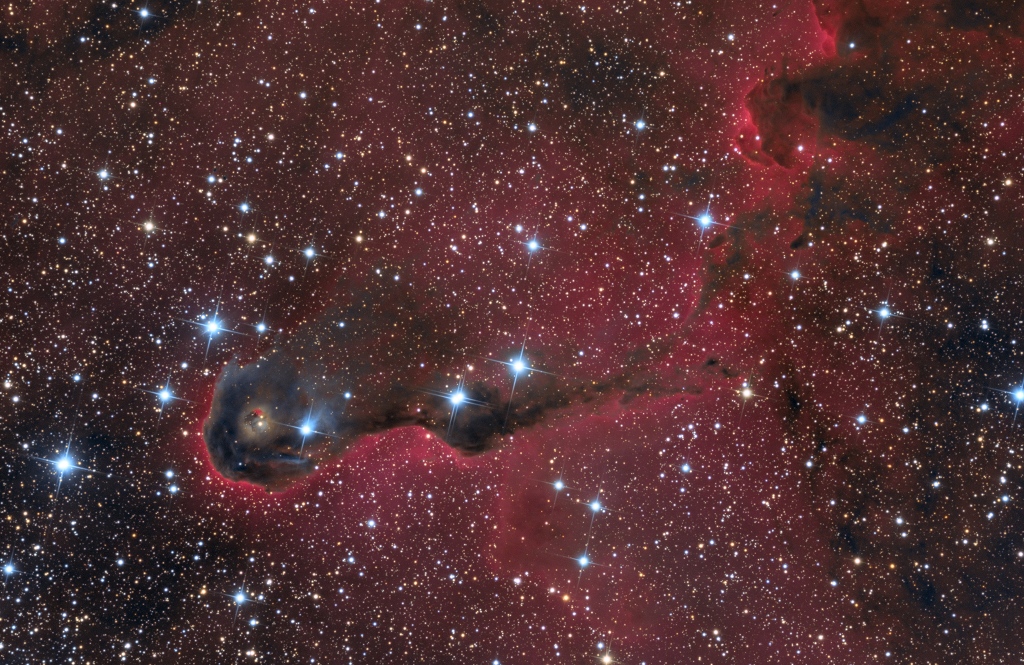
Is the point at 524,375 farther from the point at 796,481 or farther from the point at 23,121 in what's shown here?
the point at 23,121

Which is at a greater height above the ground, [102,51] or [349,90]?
[102,51]

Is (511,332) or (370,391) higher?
(511,332)

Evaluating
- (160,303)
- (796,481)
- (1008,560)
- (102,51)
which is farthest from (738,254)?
(102,51)

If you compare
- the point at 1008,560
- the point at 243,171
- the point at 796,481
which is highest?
the point at 243,171

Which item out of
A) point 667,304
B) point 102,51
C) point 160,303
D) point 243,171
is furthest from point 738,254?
point 102,51

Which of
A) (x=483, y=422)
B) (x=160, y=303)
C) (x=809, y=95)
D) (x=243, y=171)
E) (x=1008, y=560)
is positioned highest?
(x=243, y=171)

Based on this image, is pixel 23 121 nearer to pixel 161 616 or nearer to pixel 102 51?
pixel 102 51
